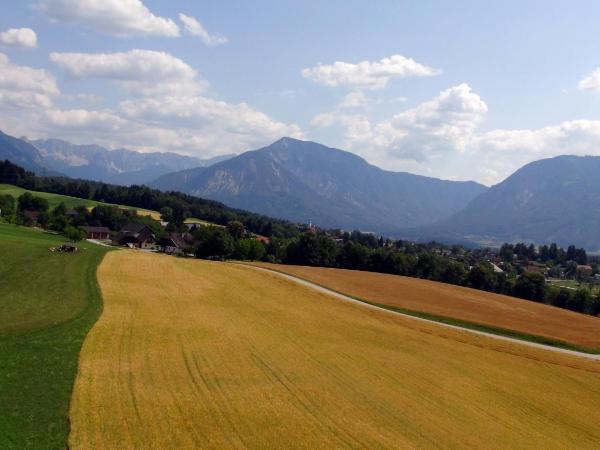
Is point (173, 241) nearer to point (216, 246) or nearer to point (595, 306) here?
point (216, 246)

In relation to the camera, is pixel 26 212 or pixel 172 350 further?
pixel 26 212

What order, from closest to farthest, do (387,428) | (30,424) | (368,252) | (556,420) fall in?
(30,424) < (387,428) < (556,420) < (368,252)

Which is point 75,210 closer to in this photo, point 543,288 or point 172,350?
point 543,288

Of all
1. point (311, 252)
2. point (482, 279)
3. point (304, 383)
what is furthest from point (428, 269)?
point (304, 383)

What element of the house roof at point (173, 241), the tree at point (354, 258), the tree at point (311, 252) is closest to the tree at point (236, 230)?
the house roof at point (173, 241)

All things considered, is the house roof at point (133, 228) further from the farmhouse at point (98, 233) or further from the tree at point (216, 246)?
the tree at point (216, 246)

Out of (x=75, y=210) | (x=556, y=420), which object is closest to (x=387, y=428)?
(x=556, y=420)
